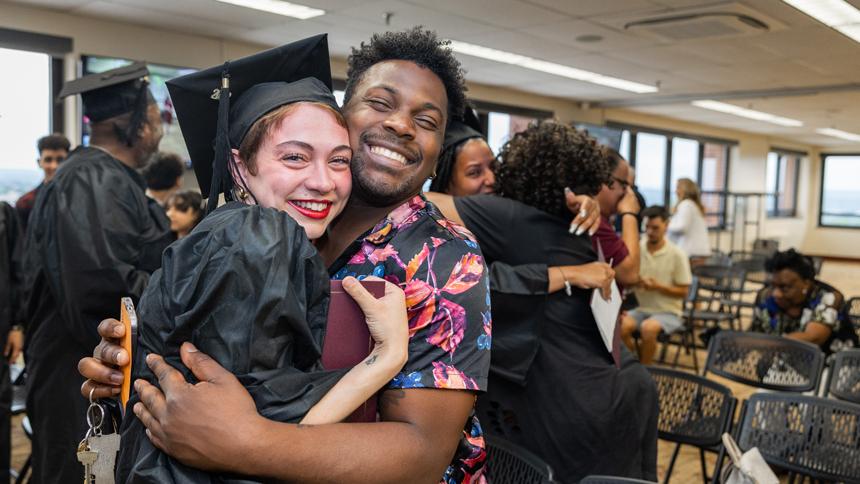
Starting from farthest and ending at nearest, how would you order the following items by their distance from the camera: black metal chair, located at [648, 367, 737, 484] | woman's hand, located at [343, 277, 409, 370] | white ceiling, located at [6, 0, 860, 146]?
white ceiling, located at [6, 0, 860, 146]
black metal chair, located at [648, 367, 737, 484]
woman's hand, located at [343, 277, 409, 370]

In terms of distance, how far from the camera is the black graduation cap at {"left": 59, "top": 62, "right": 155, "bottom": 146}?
8.50 feet

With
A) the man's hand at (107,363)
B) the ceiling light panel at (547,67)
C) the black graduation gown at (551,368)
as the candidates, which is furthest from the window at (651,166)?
the man's hand at (107,363)

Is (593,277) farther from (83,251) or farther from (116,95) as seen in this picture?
(116,95)

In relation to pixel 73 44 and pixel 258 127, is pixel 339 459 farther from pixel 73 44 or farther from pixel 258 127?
pixel 73 44

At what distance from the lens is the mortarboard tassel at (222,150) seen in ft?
3.67

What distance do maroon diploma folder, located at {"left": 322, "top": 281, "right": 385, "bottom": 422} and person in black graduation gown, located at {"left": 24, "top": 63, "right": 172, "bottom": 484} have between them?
1.61m

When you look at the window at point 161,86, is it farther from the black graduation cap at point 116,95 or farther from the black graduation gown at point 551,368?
the black graduation gown at point 551,368

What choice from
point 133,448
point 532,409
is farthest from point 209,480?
point 532,409

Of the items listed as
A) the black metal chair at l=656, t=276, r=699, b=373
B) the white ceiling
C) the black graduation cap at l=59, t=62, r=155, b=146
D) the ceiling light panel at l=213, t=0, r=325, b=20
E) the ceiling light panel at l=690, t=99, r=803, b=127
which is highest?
the ceiling light panel at l=690, t=99, r=803, b=127

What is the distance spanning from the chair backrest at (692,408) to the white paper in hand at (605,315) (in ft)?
3.03

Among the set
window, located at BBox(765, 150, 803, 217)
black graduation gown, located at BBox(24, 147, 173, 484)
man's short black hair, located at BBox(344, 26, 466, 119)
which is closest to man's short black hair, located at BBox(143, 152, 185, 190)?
black graduation gown, located at BBox(24, 147, 173, 484)

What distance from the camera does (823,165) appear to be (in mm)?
20297

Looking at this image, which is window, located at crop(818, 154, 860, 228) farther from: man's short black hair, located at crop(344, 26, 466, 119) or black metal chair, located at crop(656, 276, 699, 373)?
man's short black hair, located at crop(344, 26, 466, 119)

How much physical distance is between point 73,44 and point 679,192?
6.85 meters
